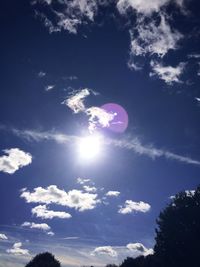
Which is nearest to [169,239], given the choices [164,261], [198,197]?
[164,261]

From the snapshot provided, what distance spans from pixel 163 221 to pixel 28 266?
111ft

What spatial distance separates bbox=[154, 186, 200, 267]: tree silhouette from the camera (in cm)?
3931

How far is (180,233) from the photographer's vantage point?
4109 centimetres

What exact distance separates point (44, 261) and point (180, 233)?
112ft

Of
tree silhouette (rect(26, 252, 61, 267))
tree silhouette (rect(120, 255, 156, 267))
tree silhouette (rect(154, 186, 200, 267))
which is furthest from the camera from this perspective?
tree silhouette (rect(26, 252, 61, 267))

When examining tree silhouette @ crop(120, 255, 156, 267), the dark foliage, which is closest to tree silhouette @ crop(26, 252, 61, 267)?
tree silhouette @ crop(120, 255, 156, 267)

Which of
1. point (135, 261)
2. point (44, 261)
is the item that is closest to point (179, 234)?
point (135, 261)

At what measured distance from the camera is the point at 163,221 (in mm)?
44125

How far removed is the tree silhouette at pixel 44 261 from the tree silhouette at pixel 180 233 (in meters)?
29.7

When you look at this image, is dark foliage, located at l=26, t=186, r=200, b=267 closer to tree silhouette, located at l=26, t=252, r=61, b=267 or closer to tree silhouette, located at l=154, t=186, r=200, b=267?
tree silhouette, located at l=154, t=186, r=200, b=267

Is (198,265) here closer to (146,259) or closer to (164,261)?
(164,261)

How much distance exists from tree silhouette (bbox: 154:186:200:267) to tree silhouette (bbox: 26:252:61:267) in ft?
97.3

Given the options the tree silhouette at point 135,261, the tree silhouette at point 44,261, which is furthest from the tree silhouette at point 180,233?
the tree silhouette at point 44,261

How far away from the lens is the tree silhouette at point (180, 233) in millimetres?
39312
